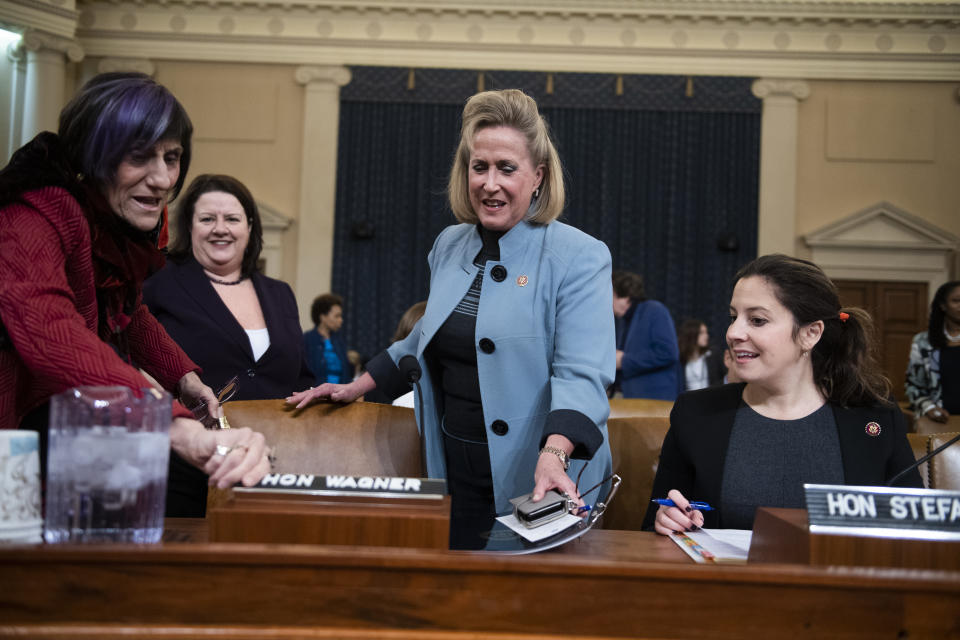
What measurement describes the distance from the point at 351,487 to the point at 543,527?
0.95ft

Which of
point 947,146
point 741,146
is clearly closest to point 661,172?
point 741,146

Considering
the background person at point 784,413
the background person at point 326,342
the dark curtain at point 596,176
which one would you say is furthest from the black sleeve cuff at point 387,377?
the dark curtain at point 596,176

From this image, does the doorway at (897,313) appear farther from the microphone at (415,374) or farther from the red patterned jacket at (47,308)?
the red patterned jacket at (47,308)

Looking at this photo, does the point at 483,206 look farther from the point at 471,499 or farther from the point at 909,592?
the point at 909,592

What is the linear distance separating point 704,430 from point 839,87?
9337mm

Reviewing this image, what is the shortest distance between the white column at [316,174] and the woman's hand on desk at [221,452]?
9135mm

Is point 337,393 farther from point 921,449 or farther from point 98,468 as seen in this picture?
point 921,449

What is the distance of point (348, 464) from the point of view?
184 cm

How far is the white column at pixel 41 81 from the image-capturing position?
9.02 metres

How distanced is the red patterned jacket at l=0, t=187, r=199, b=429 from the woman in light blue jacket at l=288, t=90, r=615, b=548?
2.29 feet

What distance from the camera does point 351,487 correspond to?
1.05 meters

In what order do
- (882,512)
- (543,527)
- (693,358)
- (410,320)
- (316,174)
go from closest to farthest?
(882,512) → (543,527) → (410,320) → (693,358) → (316,174)

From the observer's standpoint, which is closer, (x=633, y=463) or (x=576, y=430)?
(x=576, y=430)

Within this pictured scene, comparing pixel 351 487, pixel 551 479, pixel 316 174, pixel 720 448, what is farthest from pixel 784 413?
pixel 316 174
